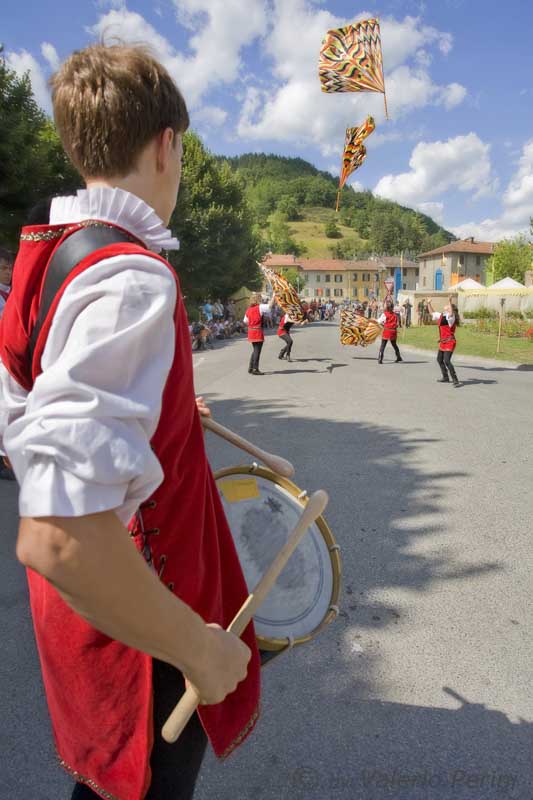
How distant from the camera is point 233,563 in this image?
4.00 ft

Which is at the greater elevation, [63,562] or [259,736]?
[63,562]

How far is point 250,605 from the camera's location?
1.11 m

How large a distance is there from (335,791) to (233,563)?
1424mm

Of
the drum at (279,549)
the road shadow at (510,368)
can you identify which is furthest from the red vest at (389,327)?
the drum at (279,549)

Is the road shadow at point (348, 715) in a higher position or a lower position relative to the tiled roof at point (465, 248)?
lower

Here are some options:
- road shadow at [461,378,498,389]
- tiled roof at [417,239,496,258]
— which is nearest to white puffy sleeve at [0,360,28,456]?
road shadow at [461,378,498,389]

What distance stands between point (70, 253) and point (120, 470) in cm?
38

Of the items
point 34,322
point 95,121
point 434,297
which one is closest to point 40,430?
point 34,322

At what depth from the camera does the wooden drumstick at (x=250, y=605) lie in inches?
37.8

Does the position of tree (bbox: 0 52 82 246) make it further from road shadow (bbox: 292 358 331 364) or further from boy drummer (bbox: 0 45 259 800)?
boy drummer (bbox: 0 45 259 800)

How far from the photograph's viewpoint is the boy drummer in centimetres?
75

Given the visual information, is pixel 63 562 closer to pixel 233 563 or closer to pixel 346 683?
pixel 233 563

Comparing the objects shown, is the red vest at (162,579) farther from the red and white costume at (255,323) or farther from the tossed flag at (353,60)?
the red and white costume at (255,323)

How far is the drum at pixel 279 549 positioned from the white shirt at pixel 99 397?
36.2 inches
